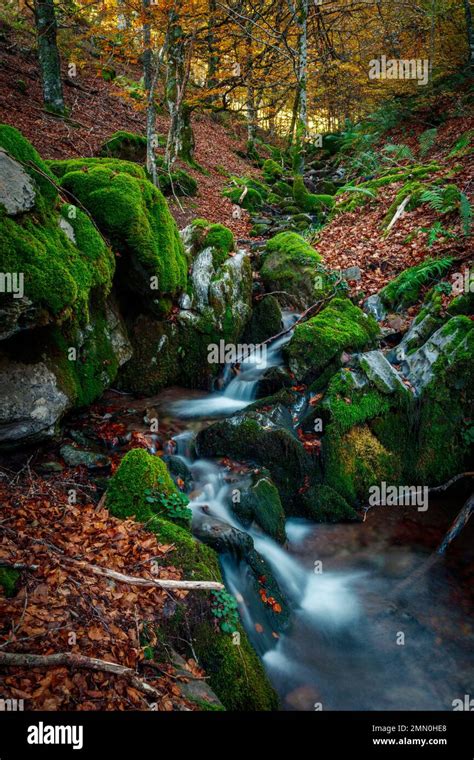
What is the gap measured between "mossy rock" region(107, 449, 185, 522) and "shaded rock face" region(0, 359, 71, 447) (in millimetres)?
1184

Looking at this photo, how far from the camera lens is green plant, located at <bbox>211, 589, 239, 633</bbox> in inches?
152

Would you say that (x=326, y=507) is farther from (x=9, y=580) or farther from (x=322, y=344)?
(x=9, y=580)

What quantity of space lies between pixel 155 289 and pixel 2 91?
10401 mm

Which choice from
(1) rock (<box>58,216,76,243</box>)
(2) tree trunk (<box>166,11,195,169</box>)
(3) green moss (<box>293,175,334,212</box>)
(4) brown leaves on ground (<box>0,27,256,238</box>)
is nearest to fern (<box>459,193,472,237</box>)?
(4) brown leaves on ground (<box>0,27,256,238</box>)

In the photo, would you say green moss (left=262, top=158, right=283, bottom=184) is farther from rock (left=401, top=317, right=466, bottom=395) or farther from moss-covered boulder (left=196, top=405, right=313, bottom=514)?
moss-covered boulder (left=196, top=405, right=313, bottom=514)

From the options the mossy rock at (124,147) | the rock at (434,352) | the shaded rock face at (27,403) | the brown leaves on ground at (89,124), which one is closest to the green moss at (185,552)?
the shaded rock face at (27,403)

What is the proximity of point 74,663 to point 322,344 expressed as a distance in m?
6.44

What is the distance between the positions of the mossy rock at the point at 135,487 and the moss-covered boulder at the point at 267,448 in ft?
6.83

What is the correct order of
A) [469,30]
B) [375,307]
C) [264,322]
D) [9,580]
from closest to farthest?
[9,580]
[375,307]
[264,322]
[469,30]

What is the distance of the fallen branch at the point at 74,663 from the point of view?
8.70ft

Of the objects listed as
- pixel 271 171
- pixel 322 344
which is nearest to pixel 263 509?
pixel 322 344

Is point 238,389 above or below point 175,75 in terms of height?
below

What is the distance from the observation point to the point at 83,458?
5.69 metres

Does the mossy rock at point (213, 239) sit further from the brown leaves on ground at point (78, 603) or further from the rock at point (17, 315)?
the brown leaves on ground at point (78, 603)
